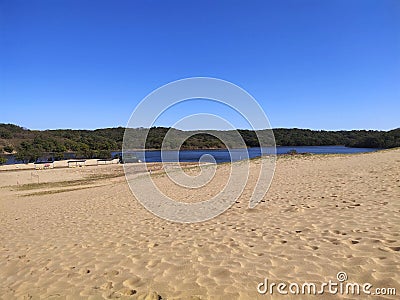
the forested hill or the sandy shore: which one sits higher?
the forested hill

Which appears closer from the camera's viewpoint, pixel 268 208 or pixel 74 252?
pixel 74 252

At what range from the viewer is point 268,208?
7.97 meters

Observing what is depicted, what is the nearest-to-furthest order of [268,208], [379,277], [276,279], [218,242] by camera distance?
[379,277] < [276,279] < [218,242] < [268,208]

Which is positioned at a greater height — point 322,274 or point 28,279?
point 322,274

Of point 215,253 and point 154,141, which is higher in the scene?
point 154,141

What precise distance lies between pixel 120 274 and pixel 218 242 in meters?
1.91

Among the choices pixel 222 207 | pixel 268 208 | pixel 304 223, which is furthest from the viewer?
pixel 222 207

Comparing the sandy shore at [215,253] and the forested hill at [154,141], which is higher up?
the forested hill at [154,141]

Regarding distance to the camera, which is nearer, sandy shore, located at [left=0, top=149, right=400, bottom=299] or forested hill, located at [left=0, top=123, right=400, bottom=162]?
sandy shore, located at [left=0, top=149, right=400, bottom=299]

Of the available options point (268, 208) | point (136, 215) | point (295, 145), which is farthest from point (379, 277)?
point (295, 145)

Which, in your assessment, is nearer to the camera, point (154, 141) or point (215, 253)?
point (215, 253)

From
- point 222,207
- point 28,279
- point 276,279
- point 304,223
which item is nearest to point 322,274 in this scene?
point 276,279

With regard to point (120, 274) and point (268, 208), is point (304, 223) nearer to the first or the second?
point (268, 208)

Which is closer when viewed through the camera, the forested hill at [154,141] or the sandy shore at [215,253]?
the sandy shore at [215,253]
